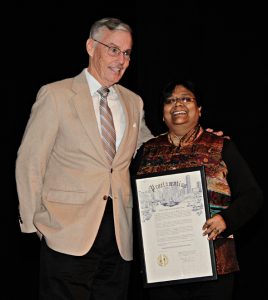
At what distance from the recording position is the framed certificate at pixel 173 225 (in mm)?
3125

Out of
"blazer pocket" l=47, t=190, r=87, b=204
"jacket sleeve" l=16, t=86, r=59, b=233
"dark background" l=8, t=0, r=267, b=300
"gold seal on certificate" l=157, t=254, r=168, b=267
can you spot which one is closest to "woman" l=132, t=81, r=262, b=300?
"gold seal on certificate" l=157, t=254, r=168, b=267

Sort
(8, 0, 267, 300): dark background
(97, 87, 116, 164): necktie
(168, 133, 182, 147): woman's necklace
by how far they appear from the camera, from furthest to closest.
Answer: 1. (8, 0, 267, 300): dark background
2. (168, 133, 182, 147): woman's necklace
3. (97, 87, 116, 164): necktie

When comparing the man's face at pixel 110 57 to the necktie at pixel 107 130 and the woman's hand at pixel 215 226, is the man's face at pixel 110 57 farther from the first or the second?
the woman's hand at pixel 215 226

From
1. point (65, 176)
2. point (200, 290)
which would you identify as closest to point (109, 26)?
point (65, 176)

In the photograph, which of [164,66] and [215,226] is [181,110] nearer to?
[215,226]

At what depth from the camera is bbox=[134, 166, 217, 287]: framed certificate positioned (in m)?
3.12

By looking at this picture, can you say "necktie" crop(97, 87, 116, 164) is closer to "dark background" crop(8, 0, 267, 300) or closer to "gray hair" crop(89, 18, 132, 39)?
"gray hair" crop(89, 18, 132, 39)

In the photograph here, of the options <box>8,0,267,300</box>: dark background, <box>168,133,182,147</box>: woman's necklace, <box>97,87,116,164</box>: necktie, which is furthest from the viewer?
<box>8,0,267,300</box>: dark background

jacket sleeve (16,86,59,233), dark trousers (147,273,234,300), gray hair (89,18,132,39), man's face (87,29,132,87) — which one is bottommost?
dark trousers (147,273,234,300)

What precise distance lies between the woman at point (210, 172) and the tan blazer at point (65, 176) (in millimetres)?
281

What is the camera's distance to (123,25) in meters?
3.31

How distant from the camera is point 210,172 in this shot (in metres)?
3.18

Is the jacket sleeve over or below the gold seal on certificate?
over

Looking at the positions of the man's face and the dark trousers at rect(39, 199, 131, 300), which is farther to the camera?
the man's face
